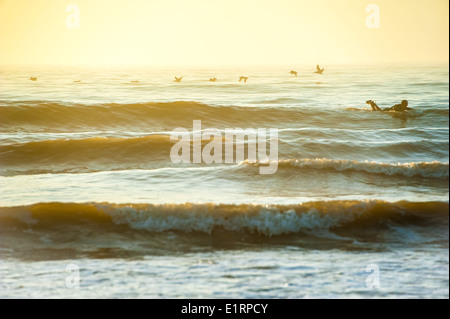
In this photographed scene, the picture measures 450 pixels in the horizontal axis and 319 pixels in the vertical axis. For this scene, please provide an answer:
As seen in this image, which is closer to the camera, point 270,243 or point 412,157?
point 270,243

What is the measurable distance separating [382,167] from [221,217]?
5.74 meters

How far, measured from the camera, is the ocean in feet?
25.0

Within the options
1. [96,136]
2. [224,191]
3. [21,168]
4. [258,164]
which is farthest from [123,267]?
[96,136]

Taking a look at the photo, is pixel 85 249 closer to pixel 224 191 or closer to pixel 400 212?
pixel 224 191

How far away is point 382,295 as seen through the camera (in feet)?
23.5

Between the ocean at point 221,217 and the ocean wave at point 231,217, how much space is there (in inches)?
1.2

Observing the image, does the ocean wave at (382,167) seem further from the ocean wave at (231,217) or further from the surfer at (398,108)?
the surfer at (398,108)

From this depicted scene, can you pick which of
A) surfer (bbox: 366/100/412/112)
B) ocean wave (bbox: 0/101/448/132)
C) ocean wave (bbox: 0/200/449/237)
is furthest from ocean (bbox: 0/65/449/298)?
surfer (bbox: 366/100/412/112)

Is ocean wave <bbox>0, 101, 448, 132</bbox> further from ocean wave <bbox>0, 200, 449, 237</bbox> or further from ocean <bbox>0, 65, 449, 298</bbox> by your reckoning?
ocean wave <bbox>0, 200, 449, 237</bbox>

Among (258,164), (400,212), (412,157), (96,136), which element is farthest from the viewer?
(96,136)

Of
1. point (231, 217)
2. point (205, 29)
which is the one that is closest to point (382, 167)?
point (231, 217)

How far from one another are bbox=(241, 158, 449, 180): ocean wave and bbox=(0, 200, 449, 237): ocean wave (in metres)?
3.24

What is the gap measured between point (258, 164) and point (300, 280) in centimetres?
774

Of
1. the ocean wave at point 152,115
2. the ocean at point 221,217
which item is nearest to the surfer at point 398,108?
the ocean wave at point 152,115
